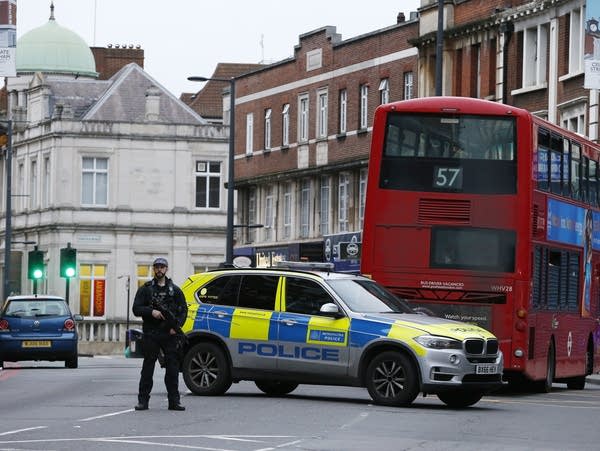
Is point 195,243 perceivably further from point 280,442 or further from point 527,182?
point 280,442

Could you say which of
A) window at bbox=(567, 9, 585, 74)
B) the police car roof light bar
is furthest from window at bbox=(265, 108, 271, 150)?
the police car roof light bar

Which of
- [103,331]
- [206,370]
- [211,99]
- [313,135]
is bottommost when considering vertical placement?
[103,331]

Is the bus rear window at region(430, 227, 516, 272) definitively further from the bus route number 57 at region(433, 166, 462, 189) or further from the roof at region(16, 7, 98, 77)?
the roof at region(16, 7, 98, 77)

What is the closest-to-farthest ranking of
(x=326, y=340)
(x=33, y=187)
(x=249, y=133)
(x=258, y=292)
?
(x=326, y=340) < (x=258, y=292) < (x=249, y=133) < (x=33, y=187)

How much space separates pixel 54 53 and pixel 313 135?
3780 cm

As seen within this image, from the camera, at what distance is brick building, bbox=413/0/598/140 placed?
49.6 metres

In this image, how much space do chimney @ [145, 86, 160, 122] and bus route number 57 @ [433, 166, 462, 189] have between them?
65201 mm

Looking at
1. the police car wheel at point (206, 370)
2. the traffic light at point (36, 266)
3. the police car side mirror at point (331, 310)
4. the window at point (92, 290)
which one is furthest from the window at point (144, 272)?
the police car side mirror at point (331, 310)

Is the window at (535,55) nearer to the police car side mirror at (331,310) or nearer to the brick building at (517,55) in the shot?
the brick building at (517,55)

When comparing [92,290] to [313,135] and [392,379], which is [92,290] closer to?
[313,135]

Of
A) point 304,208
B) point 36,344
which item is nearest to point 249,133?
point 304,208

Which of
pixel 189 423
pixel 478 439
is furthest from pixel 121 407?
pixel 478 439

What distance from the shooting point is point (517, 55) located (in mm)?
53562

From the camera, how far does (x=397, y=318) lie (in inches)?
970
